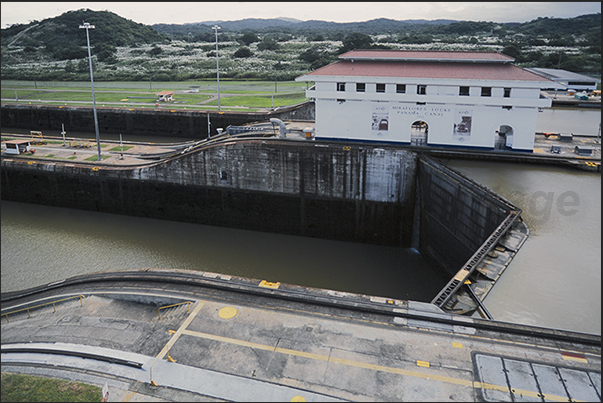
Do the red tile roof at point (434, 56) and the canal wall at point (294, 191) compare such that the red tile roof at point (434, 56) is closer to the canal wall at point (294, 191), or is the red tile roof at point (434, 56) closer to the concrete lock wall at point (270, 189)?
the canal wall at point (294, 191)

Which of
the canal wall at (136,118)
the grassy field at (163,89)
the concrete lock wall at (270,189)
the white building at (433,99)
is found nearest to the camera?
the white building at (433,99)

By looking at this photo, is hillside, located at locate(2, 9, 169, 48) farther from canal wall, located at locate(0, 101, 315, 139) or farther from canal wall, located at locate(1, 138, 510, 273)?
canal wall, located at locate(1, 138, 510, 273)

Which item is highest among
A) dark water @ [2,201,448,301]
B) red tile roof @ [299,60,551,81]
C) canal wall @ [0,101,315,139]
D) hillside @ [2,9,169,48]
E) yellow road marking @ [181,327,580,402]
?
hillside @ [2,9,169,48]

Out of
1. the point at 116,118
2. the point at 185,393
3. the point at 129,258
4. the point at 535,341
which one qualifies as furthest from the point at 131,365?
the point at 116,118

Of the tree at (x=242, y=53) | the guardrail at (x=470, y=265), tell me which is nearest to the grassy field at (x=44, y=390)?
the guardrail at (x=470, y=265)

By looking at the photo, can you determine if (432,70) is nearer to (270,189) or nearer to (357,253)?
(357,253)

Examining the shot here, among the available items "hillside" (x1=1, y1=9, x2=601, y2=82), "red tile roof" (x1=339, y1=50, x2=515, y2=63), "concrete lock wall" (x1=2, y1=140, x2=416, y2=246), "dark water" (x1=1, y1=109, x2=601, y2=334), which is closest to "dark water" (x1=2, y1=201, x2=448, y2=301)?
"dark water" (x1=1, y1=109, x2=601, y2=334)

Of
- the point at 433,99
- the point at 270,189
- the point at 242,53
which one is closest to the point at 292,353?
the point at 270,189
